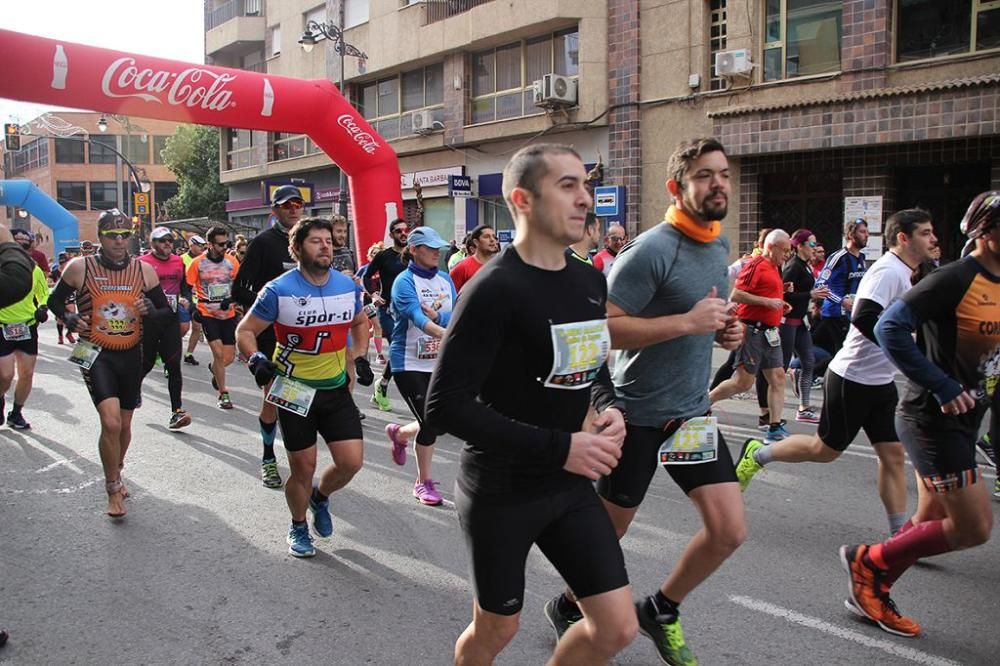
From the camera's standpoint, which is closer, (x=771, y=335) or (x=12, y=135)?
(x=771, y=335)

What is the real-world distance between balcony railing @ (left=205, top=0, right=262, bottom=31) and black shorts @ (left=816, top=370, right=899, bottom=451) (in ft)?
110

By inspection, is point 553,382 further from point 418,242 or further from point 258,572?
point 418,242

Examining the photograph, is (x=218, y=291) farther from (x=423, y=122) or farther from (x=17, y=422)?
(x=423, y=122)

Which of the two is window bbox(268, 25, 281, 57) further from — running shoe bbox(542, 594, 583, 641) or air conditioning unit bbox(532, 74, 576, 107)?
running shoe bbox(542, 594, 583, 641)

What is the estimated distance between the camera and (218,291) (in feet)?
36.1

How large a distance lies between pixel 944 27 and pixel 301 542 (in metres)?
14.3

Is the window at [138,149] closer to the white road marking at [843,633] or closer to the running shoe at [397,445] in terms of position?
the running shoe at [397,445]

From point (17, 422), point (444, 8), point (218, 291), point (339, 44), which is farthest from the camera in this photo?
point (444, 8)

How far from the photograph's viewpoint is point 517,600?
2619mm

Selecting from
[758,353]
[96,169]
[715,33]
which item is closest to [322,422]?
[758,353]

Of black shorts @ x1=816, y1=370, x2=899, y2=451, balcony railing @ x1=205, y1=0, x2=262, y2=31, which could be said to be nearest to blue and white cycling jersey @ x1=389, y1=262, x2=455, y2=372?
black shorts @ x1=816, y1=370, x2=899, y2=451

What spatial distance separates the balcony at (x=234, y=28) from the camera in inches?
1307

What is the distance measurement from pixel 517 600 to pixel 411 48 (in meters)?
24.4

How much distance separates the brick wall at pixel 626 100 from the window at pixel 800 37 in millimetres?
3083
